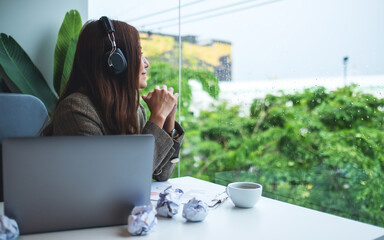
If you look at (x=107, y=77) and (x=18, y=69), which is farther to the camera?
(x=18, y=69)

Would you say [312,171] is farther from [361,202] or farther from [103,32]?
[103,32]

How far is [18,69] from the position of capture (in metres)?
2.32

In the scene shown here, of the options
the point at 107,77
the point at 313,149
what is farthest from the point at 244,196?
the point at 313,149

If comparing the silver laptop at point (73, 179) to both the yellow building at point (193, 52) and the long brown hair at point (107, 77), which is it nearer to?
the long brown hair at point (107, 77)

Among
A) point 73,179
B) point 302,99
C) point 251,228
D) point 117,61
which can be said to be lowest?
point 251,228

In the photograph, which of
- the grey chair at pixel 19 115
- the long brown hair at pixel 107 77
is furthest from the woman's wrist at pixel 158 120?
the grey chair at pixel 19 115

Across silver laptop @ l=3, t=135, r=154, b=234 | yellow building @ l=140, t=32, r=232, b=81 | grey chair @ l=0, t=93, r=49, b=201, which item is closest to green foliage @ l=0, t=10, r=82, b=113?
yellow building @ l=140, t=32, r=232, b=81

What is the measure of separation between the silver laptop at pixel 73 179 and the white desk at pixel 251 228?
36 millimetres

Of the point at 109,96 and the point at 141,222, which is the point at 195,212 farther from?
the point at 109,96

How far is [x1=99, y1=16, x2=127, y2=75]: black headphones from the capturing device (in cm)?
119

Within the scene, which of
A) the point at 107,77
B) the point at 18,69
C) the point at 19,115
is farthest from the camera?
the point at 18,69

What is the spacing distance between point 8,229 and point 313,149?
194cm

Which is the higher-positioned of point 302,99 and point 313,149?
point 302,99

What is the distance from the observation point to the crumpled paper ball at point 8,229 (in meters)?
0.65
